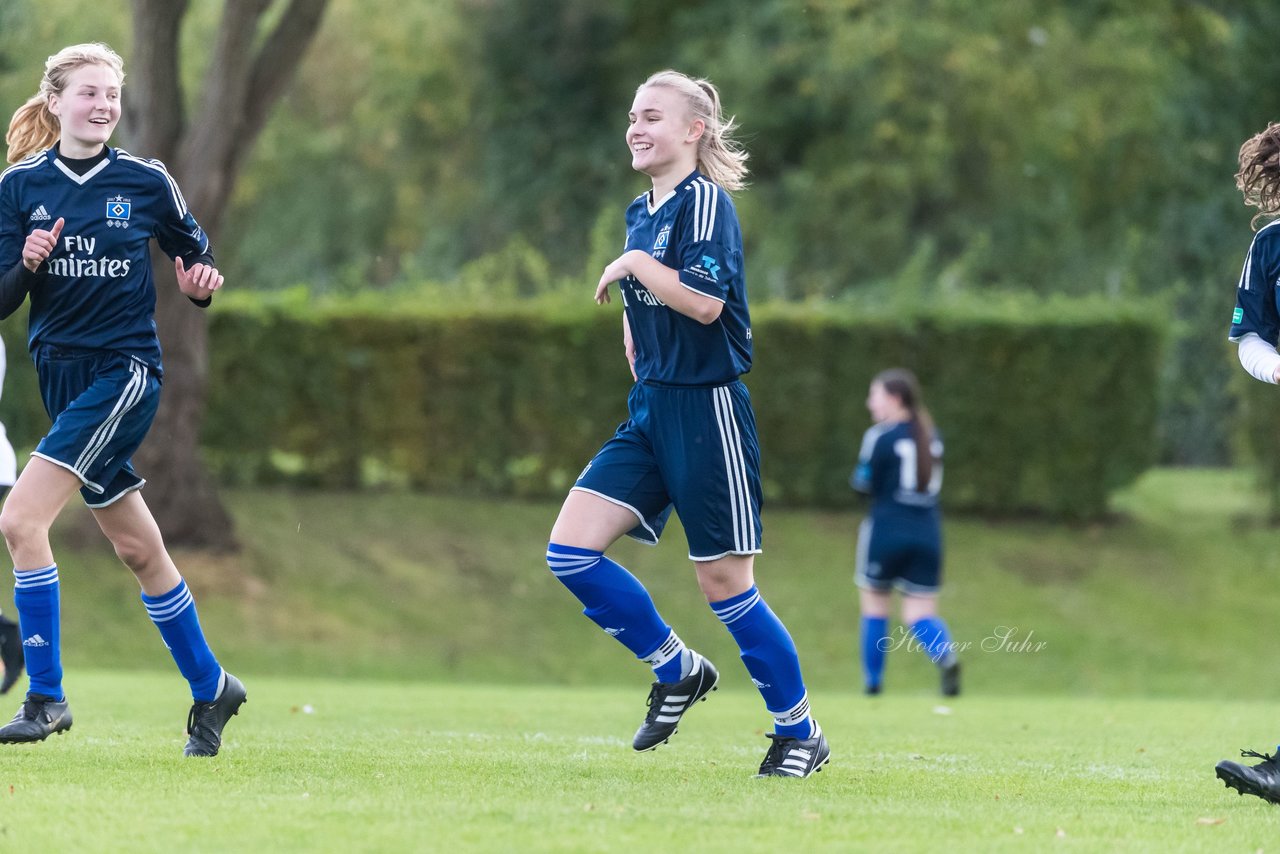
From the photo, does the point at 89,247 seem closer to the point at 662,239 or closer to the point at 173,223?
the point at 173,223

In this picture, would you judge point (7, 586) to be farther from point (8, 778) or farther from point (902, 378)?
point (8, 778)

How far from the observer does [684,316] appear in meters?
5.98

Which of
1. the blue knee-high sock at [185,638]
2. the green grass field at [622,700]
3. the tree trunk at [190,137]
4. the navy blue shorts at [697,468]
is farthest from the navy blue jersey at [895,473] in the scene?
the blue knee-high sock at [185,638]

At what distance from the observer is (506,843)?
14.8 ft

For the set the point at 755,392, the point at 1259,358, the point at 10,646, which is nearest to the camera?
the point at 1259,358

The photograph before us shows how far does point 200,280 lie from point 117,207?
1.24 ft

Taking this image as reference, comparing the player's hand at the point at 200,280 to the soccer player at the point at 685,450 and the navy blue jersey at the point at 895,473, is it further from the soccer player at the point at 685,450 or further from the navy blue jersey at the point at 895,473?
the navy blue jersey at the point at 895,473

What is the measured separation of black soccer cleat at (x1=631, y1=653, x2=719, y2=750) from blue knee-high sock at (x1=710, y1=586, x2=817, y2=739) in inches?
10.4

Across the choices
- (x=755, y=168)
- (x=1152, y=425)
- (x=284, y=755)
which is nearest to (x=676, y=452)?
(x=284, y=755)

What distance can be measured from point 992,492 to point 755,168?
12.0 metres

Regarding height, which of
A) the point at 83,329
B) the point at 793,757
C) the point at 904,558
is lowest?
the point at 904,558

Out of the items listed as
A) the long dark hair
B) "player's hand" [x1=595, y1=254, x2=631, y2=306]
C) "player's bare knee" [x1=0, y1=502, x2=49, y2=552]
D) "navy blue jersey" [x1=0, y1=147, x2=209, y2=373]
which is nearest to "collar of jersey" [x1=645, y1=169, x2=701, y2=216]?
"player's hand" [x1=595, y1=254, x2=631, y2=306]

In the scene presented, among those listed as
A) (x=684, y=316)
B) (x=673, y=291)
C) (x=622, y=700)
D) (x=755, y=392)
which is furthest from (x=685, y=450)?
(x=755, y=392)

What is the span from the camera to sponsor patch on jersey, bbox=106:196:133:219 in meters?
6.09
